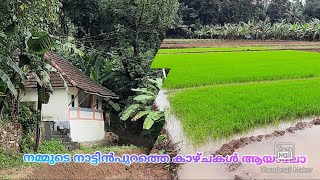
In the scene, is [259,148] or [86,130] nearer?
[259,148]

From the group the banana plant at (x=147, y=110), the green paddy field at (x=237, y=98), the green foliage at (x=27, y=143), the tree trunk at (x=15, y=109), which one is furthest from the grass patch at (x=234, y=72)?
the tree trunk at (x=15, y=109)

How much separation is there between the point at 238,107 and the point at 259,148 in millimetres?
1877

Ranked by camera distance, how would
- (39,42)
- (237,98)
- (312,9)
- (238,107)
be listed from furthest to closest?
(312,9) → (237,98) → (39,42) → (238,107)

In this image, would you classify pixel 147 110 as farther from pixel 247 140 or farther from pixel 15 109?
pixel 247 140

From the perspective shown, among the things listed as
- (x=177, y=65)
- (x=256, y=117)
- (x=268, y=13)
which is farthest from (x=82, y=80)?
(x=268, y=13)

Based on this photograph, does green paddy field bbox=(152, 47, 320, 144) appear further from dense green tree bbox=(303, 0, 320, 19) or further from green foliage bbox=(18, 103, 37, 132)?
dense green tree bbox=(303, 0, 320, 19)

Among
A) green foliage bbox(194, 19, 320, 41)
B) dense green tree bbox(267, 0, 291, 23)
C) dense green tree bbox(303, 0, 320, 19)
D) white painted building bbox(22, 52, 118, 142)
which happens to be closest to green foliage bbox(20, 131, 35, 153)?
white painted building bbox(22, 52, 118, 142)

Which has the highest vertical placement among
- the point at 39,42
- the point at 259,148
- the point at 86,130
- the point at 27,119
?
the point at 39,42

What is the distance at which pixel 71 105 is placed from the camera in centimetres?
1277

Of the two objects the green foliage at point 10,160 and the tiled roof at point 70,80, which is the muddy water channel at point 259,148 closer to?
the green foliage at point 10,160

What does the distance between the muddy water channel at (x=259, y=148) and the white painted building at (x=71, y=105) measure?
5.69m

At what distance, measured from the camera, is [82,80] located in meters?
Answer: 13.6

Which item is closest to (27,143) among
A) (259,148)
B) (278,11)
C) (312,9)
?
(259,148)

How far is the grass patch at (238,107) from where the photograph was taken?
615cm
